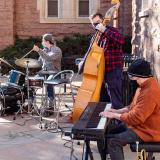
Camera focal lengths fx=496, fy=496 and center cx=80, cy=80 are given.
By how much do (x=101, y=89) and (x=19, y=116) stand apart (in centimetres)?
240

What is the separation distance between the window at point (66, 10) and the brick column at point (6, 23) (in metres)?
1.19

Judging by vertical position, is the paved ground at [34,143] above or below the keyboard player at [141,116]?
below

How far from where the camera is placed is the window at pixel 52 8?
19.7 metres

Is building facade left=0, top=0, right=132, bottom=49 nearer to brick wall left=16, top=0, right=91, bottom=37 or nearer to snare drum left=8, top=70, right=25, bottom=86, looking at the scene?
brick wall left=16, top=0, right=91, bottom=37

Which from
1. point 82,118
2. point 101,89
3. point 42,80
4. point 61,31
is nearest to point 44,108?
point 42,80

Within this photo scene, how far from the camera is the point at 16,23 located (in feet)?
64.3

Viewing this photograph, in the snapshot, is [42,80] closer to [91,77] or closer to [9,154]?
[91,77]

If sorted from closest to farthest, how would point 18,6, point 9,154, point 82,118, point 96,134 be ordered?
point 96,134, point 82,118, point 9,154, point 18,6

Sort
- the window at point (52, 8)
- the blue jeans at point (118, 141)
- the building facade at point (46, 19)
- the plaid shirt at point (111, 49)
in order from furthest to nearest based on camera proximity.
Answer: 1. the window at point (52, 8)
2. the building facade at point (46, 19)
3. the plaid shirt at point (111, 49)
4. the blue jeans at point (118, 141)

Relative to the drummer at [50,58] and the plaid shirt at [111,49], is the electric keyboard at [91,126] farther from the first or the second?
the drummer at [50,58]

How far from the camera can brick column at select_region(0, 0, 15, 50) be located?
19.0m

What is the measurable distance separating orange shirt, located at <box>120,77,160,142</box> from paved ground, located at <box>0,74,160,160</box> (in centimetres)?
148

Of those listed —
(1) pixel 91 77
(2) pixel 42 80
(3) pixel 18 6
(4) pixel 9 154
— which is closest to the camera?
(4) pixel 9 154

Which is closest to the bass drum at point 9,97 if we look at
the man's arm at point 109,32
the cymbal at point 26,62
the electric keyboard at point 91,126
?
the cymbal at point 26,62
